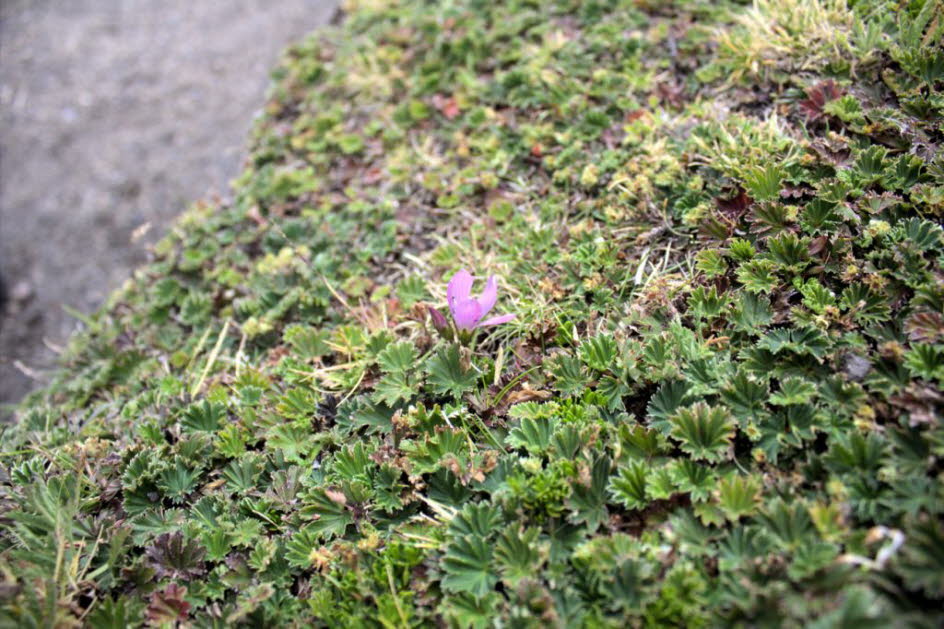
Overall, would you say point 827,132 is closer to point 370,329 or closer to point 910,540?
point 910,540

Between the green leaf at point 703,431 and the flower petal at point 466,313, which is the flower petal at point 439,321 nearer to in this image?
the flower petal at point 466,313

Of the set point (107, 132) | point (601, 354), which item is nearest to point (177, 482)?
point (601, 354)

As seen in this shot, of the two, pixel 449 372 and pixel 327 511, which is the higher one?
pixel 449 372

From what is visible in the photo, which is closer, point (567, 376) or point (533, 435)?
point (533, 435)

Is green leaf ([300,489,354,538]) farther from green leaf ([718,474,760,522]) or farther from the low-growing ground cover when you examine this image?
green leaf ([718,474,760,522])

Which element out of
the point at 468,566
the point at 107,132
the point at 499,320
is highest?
the point at 107,132

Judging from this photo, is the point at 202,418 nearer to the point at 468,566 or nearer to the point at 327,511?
the point at 327,511

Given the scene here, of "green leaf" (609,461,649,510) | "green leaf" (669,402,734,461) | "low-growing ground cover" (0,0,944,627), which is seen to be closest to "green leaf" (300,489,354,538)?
"low-growing ground cover" (0,0,944,627)

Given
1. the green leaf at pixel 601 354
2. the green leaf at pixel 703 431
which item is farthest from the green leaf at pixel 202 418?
the green leaf at pixel 703 431
